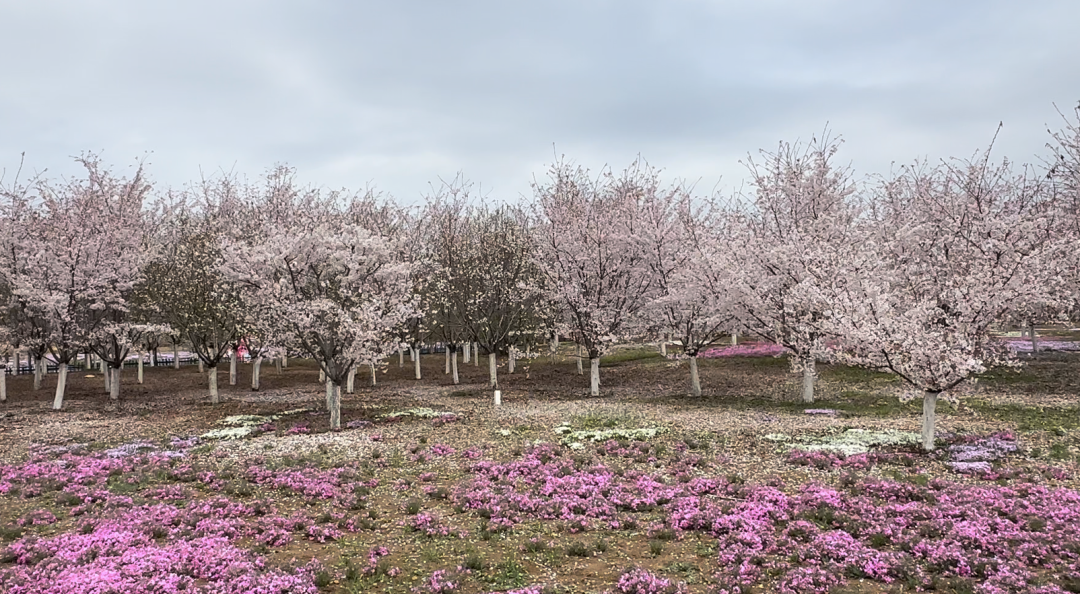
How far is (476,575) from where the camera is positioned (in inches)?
385

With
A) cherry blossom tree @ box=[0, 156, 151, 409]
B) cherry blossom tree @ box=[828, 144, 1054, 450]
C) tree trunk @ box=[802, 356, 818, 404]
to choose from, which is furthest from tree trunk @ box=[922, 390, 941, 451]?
cherry blossom tree @ box=[0, 156, 151, 409]

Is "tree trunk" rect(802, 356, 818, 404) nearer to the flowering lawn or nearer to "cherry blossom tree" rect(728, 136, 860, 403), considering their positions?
"cherry blossom tree" rect(728, 136, 860, 403)

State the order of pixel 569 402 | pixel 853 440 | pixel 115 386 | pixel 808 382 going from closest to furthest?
pixel 853 440 → pixel 808 382 → pixel 569 402 → pixel 115 386

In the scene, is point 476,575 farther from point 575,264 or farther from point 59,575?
point 575,264

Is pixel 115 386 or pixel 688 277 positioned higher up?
pixel 688 277

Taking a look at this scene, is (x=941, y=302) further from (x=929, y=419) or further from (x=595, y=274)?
(x=595, y=274)

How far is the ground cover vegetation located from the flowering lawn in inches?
3.3

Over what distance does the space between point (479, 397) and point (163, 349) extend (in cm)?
6215

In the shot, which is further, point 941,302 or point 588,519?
point 941,302

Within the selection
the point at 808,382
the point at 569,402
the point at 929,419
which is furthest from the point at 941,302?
the point at 569,402

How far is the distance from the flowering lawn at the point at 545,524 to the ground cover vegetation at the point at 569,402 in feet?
0.27

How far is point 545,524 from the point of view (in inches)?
480

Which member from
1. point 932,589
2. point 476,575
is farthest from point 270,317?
point 932,589

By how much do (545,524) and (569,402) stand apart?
16.9 meters
